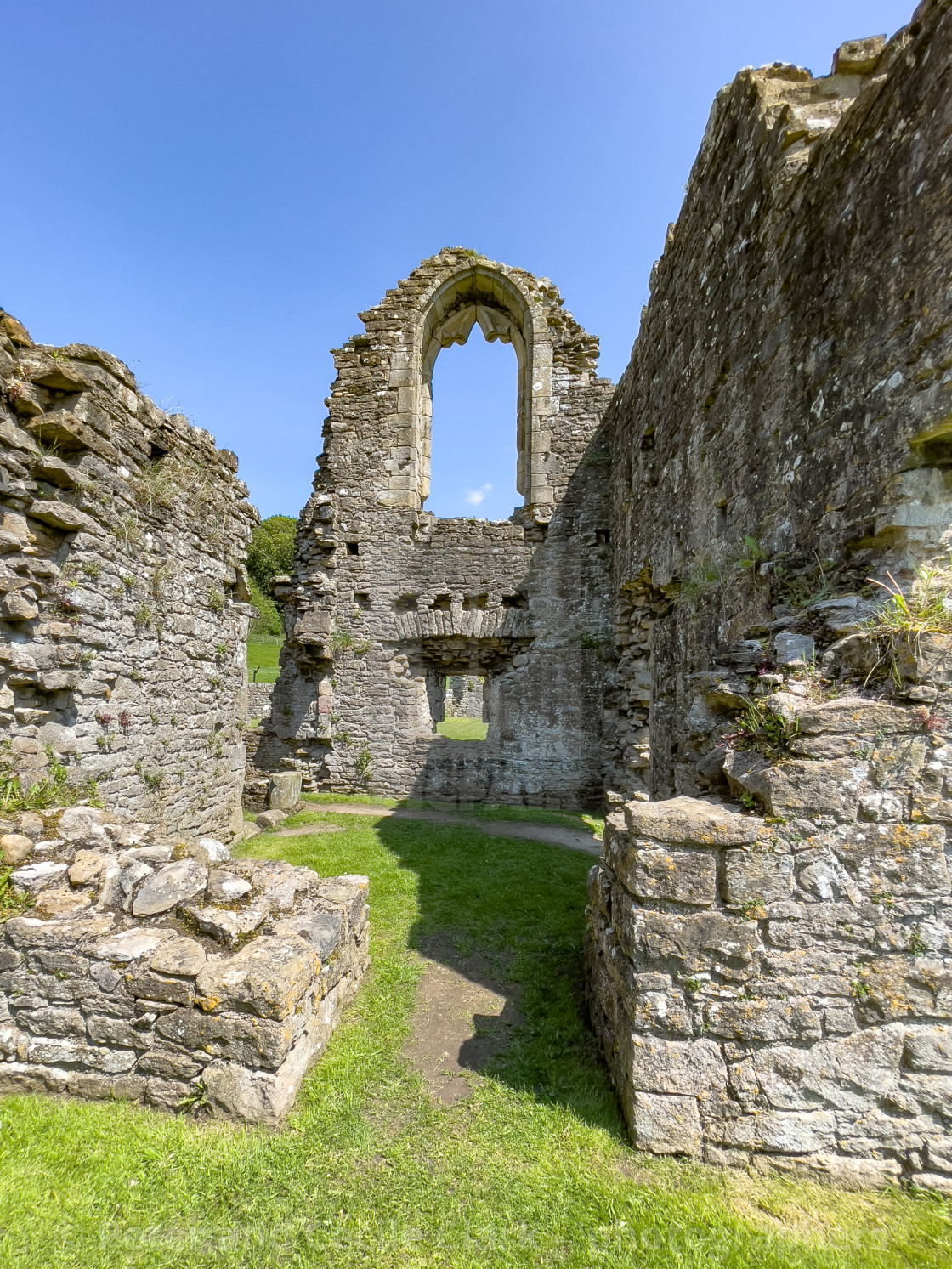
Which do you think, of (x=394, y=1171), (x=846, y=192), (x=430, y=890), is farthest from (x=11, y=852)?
(x=846, y=192)

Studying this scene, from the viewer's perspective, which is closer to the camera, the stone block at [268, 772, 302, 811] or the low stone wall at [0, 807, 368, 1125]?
the low stone wall at [0, 807, 368, 1125]

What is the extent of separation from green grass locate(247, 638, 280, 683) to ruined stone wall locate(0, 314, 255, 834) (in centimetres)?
1626

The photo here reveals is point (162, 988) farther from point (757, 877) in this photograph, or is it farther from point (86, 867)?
point (757, 877)

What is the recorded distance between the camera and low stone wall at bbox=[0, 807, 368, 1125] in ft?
8.70

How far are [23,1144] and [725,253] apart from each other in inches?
297

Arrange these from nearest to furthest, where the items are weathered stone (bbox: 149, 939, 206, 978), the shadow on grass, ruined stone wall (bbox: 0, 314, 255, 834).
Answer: weathered stone (bbox: 149, 939, 206, 978), the shadow on grass, ruined stone wall (bbox: 0, 314, 255, 834)

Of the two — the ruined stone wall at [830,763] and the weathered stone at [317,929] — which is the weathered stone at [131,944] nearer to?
the weathered stone at [317,929]

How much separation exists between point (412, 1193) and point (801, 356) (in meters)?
5.09

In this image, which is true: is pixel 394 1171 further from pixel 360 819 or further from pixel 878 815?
pixel 360 819

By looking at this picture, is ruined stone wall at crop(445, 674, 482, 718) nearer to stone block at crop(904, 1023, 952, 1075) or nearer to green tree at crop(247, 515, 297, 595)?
green tree at crop(247, 515, 297, 595)

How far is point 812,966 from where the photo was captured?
238 cm

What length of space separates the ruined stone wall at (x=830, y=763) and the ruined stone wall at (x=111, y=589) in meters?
4.49

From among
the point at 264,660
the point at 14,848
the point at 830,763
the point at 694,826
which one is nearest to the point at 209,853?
the point at 14,848

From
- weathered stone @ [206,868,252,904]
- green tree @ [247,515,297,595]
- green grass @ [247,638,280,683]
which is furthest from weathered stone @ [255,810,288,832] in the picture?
A: green tree @ [247,515,297,595]
